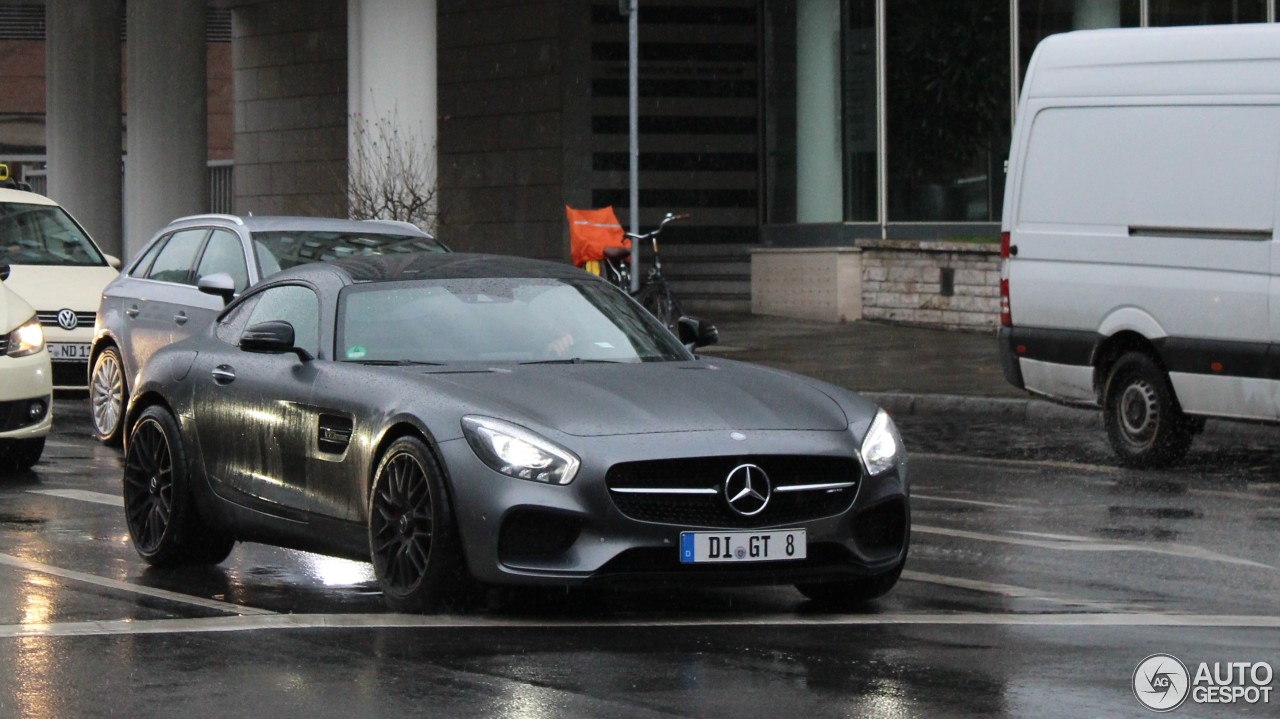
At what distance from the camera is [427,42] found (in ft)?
93.1

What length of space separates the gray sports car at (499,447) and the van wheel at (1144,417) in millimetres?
4855

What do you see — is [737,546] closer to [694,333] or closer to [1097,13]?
[694,333]

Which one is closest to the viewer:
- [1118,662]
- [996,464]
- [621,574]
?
[1118,662]

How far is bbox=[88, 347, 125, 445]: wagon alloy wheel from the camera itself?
51.4 ft

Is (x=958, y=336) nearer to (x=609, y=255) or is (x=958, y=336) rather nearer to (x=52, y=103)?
(x=609, y=255)

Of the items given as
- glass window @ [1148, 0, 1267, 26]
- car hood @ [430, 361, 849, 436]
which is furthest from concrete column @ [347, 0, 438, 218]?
car hood @ [430, 361, 849, 436]

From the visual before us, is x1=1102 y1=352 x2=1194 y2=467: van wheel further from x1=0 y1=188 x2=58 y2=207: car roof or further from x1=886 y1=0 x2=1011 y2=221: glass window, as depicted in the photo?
x1=886 y1=0 x2=1011 y2=221: glass window

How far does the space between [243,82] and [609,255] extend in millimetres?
19920

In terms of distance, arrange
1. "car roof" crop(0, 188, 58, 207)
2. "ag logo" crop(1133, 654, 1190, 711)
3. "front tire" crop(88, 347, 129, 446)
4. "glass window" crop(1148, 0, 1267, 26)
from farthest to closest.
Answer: "glass window" crop(1148, 0, 1267, 26), "car roof" crop(0, 188, 58, 207), "front tire" crop(88, 347, 129, 446), "ag logo" crop(1133, 654, 1190, 711)

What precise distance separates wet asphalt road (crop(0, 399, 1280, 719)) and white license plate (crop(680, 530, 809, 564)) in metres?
0.20

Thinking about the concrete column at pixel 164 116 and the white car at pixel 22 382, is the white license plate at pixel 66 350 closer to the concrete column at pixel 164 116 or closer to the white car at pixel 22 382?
the white car at pixel 22 382

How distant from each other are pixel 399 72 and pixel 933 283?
7032mm

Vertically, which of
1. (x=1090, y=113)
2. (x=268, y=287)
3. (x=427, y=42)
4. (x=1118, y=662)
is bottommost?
(x=1118, y=662)

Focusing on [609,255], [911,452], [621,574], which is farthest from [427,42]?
[621,574]
